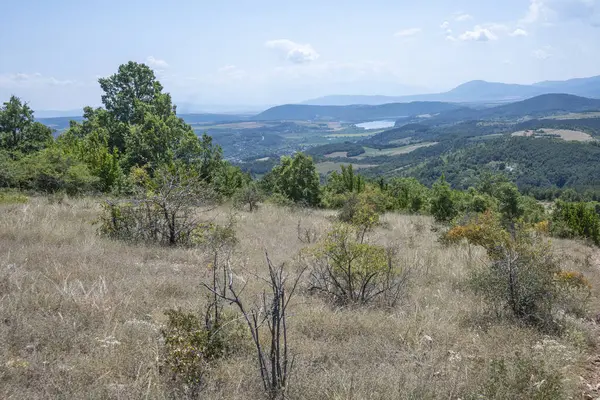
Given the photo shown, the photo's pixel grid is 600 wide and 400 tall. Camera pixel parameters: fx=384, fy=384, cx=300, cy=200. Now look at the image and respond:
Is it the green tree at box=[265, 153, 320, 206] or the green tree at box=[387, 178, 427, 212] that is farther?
the green tree at box=[387, 178, 427, 212]

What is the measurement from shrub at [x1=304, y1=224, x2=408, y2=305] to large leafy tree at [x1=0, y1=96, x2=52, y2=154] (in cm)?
2730

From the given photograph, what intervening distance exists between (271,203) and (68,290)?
1359 centimetres

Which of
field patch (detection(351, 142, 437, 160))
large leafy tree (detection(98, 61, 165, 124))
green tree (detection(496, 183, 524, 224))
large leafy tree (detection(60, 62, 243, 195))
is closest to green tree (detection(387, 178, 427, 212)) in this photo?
green tree (detection(496, 183, 524, 224))

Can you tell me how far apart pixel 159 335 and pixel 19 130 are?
31.1 m

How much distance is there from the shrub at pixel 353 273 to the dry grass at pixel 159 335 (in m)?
0.33

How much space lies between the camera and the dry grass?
9.60ft

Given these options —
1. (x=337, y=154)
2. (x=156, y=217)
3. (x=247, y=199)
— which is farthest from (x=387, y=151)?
(x=156, y=217)

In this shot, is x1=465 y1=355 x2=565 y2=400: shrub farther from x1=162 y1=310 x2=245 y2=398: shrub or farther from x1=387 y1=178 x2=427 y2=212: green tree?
x1=387 y1=178 x2=427 y2=212: green tree

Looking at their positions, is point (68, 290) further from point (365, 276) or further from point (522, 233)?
point (522, 233)

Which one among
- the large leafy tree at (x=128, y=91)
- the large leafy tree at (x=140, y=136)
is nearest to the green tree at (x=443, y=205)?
the large leafy tree at (x=140, y=136)

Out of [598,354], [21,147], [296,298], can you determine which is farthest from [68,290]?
[21,147]

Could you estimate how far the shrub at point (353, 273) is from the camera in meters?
5.37

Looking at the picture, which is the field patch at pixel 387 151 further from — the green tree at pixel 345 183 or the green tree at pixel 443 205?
the green tree at pixel 443 205

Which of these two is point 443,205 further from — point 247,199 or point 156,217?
point 156,217
